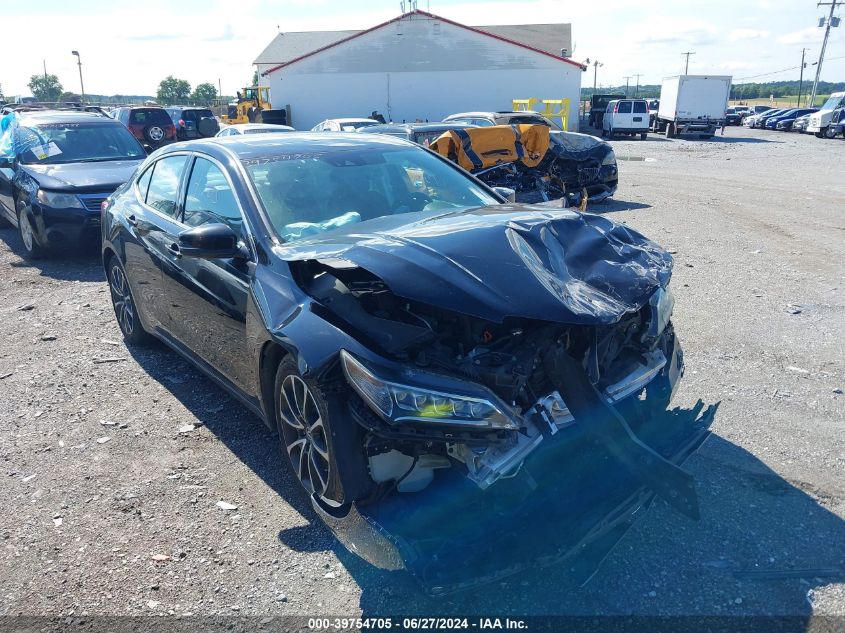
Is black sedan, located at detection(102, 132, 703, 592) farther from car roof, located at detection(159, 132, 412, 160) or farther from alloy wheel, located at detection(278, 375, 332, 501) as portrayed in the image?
car roof, located at detection(159, 132, 412, 160)

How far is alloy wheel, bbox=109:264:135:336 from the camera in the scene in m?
5.68

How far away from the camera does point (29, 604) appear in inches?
115

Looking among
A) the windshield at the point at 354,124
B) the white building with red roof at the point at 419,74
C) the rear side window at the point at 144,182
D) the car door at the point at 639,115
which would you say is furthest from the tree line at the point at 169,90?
the rear side window at the point at 144,182

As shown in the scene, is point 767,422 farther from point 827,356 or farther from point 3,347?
point 3,347

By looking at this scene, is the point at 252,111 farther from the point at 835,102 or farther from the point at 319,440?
the point at 319,440

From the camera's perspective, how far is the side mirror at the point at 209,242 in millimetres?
3498

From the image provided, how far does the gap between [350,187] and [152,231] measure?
1.61 m

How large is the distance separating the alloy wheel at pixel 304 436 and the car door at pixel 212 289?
41cm

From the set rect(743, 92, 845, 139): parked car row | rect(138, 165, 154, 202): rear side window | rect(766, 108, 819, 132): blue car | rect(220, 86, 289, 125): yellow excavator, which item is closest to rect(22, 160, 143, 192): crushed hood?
rect(138, 165, 154, 202): rear side window

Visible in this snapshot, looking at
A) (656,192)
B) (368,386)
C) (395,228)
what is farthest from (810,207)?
(368,386)

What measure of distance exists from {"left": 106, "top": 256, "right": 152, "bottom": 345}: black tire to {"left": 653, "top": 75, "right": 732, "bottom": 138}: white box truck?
116 feet

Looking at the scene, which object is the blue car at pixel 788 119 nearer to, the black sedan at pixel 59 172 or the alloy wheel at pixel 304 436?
the black sedan at pixel 59 172

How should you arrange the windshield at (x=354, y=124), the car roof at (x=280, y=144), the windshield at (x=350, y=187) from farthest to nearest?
the windshield at (x=354, y=124)
the car roof at (x=280, y=144)
the windshield at (x=350, y=187)

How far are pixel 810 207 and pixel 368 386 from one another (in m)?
12.1
